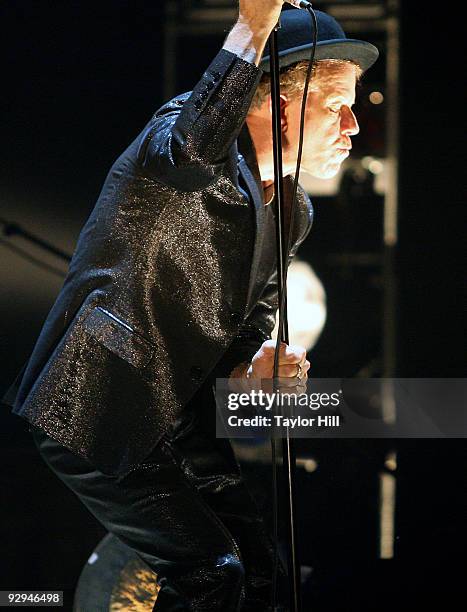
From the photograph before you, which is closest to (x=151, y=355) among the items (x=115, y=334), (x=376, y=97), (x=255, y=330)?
(x=115, y=334)

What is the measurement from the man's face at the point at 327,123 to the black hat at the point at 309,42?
4 centimetres

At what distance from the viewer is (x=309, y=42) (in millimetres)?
1732

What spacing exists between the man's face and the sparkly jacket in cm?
20

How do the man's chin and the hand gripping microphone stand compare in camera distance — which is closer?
the hand gripping microphone stand

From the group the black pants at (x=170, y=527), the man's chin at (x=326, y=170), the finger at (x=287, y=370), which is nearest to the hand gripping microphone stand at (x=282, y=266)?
the finger at (x=287, y=370)

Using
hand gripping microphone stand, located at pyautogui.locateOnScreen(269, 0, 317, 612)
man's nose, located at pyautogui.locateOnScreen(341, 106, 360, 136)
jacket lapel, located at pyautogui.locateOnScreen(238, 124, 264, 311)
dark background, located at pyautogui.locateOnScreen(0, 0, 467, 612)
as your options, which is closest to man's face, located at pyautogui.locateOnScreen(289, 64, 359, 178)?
man's nose, located at pyautogui.locateOnScreen(341, 106, 360, 136)

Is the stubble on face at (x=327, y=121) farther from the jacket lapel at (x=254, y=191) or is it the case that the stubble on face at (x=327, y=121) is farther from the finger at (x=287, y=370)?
the finger at (x=287, y=370)

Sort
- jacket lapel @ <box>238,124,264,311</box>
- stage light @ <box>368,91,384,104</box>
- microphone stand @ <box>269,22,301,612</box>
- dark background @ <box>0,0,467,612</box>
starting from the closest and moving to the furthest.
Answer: microphone stand @ <box>269,22,301,612</box>
jacket lapel @ <box>238,124,264,311</box>
dark background @ <box>0,0,467,612</box>
stage light @ <box>368,91,384,104</box>

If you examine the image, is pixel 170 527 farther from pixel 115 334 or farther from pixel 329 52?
pixel 329 52

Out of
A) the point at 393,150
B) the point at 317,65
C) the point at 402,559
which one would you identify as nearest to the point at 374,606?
the point at 402,559

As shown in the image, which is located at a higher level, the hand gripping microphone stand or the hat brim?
the hat brim

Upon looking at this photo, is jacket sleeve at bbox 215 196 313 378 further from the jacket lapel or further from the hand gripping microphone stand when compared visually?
the hand gripping microphone stand

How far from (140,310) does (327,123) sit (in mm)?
516

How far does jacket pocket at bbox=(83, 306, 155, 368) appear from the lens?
153 centimetres
